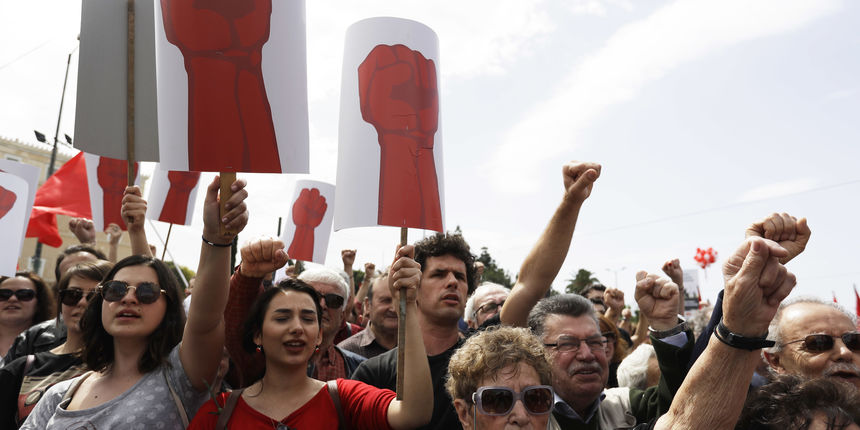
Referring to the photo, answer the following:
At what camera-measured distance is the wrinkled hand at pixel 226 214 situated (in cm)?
209

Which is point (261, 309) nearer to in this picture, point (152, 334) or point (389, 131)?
point (152, 334)

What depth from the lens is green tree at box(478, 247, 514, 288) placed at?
4712 cm

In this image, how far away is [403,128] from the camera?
2.77m

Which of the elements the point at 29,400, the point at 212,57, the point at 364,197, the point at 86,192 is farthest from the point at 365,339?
the point at 86,192

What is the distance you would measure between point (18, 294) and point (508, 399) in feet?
A: 11.7

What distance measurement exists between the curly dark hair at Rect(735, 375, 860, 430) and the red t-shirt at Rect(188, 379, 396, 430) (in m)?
1.31

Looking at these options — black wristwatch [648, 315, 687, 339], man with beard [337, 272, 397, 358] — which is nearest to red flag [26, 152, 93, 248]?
man with beard [337, 272, 397, 358]

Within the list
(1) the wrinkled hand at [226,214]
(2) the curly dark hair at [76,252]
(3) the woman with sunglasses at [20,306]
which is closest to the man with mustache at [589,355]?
(1) the wrinkled hand at [226,214]

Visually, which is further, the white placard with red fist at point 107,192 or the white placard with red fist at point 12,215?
the white placard with red fist at point 107,192

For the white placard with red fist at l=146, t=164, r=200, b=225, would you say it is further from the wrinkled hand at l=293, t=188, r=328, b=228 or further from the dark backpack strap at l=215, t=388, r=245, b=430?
the dark backpack strap at l=215, t=388, r=245, b=430

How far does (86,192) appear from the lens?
6.27m

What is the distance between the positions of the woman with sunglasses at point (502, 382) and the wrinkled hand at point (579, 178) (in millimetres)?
783

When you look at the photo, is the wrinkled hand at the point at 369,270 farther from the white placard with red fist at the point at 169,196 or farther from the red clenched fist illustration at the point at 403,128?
the red clenched fist illustration at the point at 403,128

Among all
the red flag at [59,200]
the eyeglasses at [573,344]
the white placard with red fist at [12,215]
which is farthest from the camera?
the red flag at [59,200]
